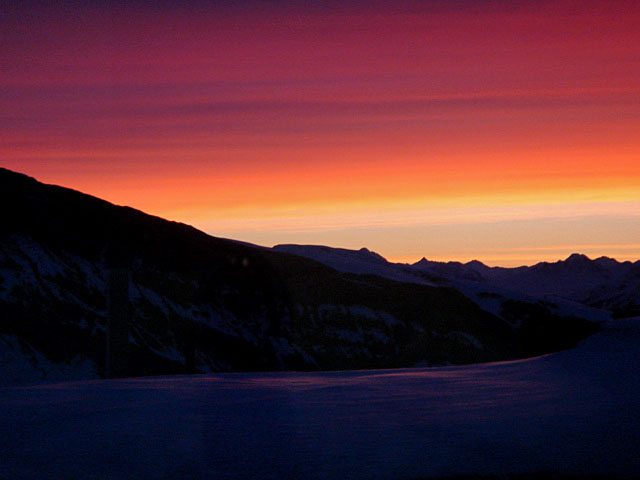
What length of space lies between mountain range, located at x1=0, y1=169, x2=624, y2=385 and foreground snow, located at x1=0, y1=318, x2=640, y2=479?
1177 inches

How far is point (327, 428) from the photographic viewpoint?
13.1 ft

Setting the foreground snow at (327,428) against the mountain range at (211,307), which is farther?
the mountain range at (211,307)

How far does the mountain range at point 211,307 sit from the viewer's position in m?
42.5

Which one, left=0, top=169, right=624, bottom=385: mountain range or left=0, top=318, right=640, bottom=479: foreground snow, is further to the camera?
left=0, top=169, right=624, bottom=385: mountain range

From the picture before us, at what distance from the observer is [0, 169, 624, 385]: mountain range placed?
140 ft

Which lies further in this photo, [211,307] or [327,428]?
[211,307]

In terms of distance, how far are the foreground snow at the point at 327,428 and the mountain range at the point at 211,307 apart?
98.1 feet

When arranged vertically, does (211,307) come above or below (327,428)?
above

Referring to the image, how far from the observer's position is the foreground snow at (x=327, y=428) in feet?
11.3

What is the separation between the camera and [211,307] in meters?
71.8

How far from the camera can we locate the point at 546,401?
4.56 m

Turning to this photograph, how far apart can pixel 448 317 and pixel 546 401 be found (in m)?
97.0

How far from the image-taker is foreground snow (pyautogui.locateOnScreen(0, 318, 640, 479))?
345 cm

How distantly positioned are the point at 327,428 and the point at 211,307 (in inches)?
2712
